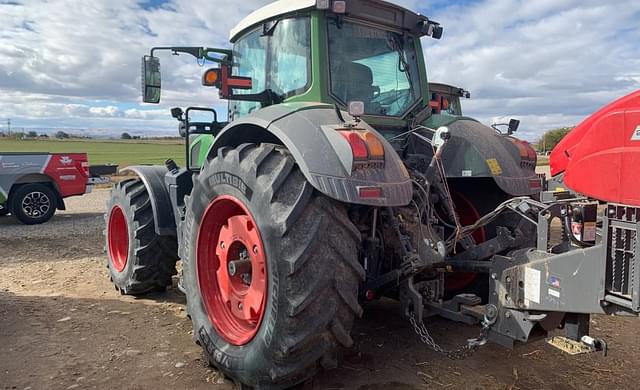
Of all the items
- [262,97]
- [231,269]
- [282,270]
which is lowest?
[231,269]

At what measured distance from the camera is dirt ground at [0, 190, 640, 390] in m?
3.46

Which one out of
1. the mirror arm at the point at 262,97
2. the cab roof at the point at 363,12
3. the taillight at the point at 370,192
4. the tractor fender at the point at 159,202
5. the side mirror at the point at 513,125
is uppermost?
the cab roof at the point at 363,12

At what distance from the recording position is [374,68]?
4.02m

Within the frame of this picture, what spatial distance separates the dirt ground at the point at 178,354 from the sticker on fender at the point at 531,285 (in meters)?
0.98

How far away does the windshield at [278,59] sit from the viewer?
375 cm

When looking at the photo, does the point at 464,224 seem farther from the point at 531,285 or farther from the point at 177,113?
the point at 177,113

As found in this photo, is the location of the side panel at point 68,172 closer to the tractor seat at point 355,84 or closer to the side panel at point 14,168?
the side panel at point 14,168

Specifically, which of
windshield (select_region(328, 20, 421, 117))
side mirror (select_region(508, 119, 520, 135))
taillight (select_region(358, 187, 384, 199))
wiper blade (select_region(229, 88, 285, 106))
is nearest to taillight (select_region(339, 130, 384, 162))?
taillight (select_region(358, 187, 384, 199))

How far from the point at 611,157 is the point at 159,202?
3912 mm

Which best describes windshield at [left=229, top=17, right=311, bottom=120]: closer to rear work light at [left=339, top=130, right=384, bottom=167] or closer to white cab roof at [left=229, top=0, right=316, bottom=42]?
white cab roof at [left=229, top=0, right=316, bottom=42]

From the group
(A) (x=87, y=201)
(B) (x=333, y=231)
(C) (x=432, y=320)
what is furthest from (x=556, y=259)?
(A) (x=87, y=201)

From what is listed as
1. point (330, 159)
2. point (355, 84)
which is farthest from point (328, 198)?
point (355, 84)

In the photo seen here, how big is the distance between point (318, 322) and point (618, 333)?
3101 millimetres

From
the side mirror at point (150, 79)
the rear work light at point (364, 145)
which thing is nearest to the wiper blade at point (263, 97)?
the side mirror at point (150, 79)
